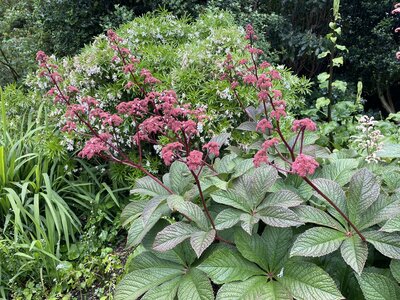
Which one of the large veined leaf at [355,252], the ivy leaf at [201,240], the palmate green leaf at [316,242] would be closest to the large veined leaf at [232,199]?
the ivy leaf at [201,240]

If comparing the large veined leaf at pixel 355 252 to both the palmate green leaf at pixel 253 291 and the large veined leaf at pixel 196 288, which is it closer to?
the palmate green leaf at pixel 253 291

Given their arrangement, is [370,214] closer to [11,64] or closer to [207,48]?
[207,48]

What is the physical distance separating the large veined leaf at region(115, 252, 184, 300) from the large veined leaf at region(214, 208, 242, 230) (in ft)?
0.70

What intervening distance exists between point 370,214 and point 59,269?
1.72 metres

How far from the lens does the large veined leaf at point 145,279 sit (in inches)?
52.3

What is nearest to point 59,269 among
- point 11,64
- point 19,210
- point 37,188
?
point 19,210

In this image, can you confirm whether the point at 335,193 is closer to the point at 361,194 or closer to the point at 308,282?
the point at 361,194

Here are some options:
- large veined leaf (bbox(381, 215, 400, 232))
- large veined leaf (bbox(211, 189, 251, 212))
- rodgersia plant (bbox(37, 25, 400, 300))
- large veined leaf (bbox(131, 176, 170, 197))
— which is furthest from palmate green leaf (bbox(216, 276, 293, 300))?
large veined leaf (bbox(131, 176, 170, 197))

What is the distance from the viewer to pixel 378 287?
1.13 metres

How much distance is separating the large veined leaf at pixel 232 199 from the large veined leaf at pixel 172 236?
132mm

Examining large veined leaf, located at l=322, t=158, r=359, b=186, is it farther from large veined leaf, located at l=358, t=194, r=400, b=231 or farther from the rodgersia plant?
large veined leaf, located at l=358, t=194, r=400, b=231

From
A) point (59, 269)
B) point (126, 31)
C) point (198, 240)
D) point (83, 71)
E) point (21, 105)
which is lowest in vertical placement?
point (59, 269)

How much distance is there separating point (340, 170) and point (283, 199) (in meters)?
0.34

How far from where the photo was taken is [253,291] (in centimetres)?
119
